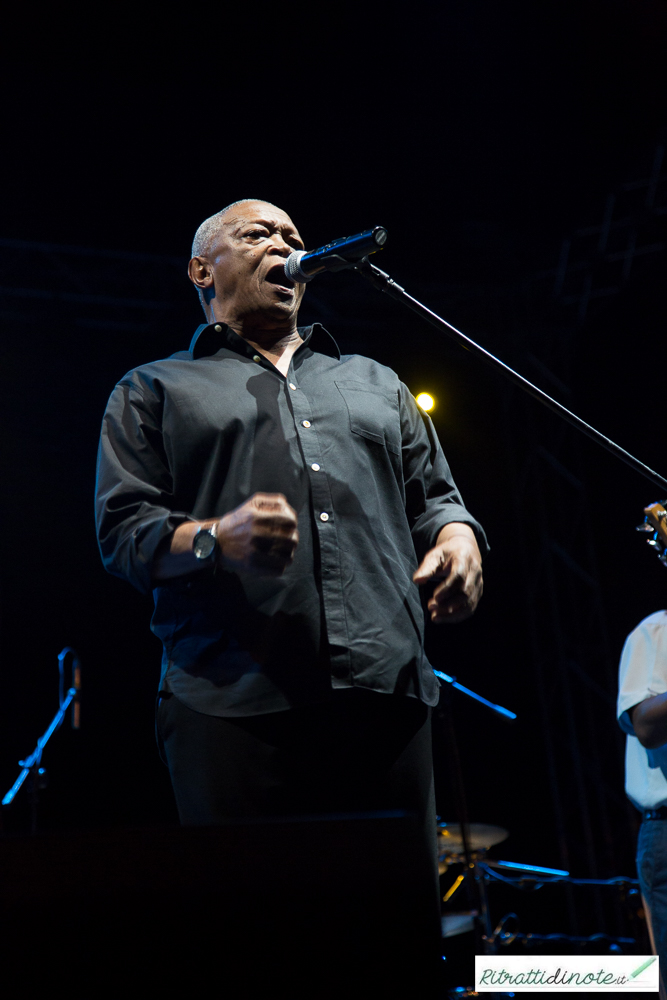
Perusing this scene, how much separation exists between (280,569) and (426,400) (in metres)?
6.10

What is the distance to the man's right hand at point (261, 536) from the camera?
152cm

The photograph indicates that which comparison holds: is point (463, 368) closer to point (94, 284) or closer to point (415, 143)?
point (415, 143)

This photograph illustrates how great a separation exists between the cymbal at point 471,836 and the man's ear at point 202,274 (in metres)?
3.66

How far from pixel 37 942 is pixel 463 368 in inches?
291

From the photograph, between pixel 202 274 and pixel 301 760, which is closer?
pixel 301 760

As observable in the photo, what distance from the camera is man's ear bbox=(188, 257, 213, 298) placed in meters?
2.31

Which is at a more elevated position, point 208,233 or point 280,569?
point 208,233

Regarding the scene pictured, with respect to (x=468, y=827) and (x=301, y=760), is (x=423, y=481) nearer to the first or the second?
(x=301, y=760)

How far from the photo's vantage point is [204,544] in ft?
5.21

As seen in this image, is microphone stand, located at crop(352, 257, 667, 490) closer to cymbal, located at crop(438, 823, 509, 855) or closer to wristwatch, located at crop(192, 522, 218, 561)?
wristwatch, located at crop(192, 522, 218, 561)

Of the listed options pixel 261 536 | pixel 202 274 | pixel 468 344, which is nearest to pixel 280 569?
pixel 261 536

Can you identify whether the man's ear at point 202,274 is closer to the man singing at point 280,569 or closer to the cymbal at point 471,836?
the man singing at point 280,569

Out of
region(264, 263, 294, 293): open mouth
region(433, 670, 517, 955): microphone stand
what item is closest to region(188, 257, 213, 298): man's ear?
region(264, 263, 294, 293): open mouth

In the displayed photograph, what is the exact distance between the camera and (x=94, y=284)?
7.01m
